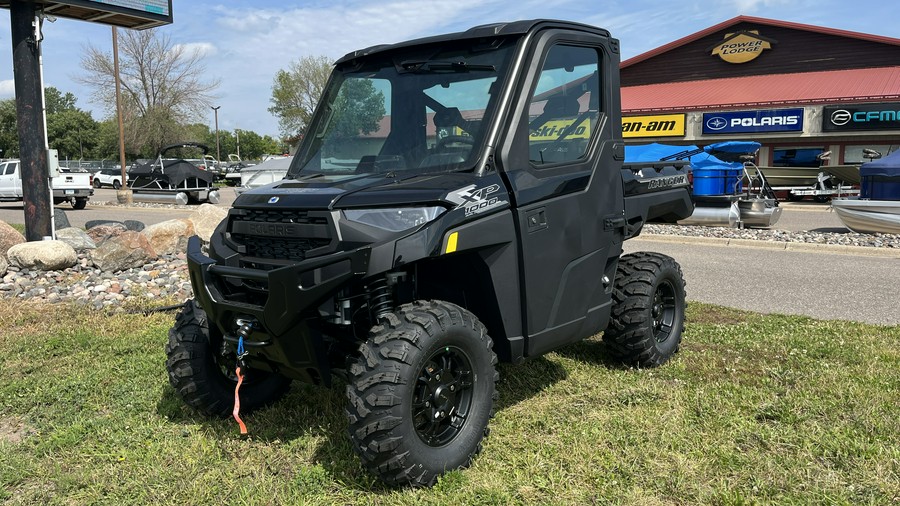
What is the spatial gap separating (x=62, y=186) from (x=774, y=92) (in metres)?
27.2

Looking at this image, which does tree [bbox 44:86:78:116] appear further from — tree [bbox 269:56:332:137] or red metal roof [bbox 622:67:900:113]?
red metal roof [bbox 622:67:900:113]

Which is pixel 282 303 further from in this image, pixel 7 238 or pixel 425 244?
pixel 7 238

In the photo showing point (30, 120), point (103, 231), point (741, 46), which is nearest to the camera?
point (30, 120)

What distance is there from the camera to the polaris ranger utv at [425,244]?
3.34 metres

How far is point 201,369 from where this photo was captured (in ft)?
13.7

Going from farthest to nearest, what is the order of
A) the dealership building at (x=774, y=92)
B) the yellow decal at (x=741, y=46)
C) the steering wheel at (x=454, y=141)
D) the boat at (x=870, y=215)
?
the yellow decal at (x=741, y=46) → the dealership building at (x=774, y=92) → the boat at (x=870, y=215) → the steering wheel at (x=454, y=141)

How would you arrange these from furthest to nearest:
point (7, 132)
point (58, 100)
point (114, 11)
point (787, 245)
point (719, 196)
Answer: point (58, 100)
point (7, 132)
point (719, 196)
point (787, 245)
point (114, 11)

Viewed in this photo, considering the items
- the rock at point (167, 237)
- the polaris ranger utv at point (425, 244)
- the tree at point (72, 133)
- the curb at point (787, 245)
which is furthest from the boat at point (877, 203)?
the tree at point (72, 133)

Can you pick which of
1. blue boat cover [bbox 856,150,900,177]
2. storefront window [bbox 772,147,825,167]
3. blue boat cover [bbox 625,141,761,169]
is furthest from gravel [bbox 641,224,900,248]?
storefront window [bbox 772,147,825,167]

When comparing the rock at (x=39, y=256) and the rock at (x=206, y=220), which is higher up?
the rock at (x=206, y=220)

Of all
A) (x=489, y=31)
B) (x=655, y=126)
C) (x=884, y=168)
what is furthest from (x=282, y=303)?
(x=655, y=126)

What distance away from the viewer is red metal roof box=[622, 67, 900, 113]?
1087 inches

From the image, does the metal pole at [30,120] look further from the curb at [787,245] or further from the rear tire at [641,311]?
the curb at [787,245]

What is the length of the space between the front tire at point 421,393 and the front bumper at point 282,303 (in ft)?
1.02
